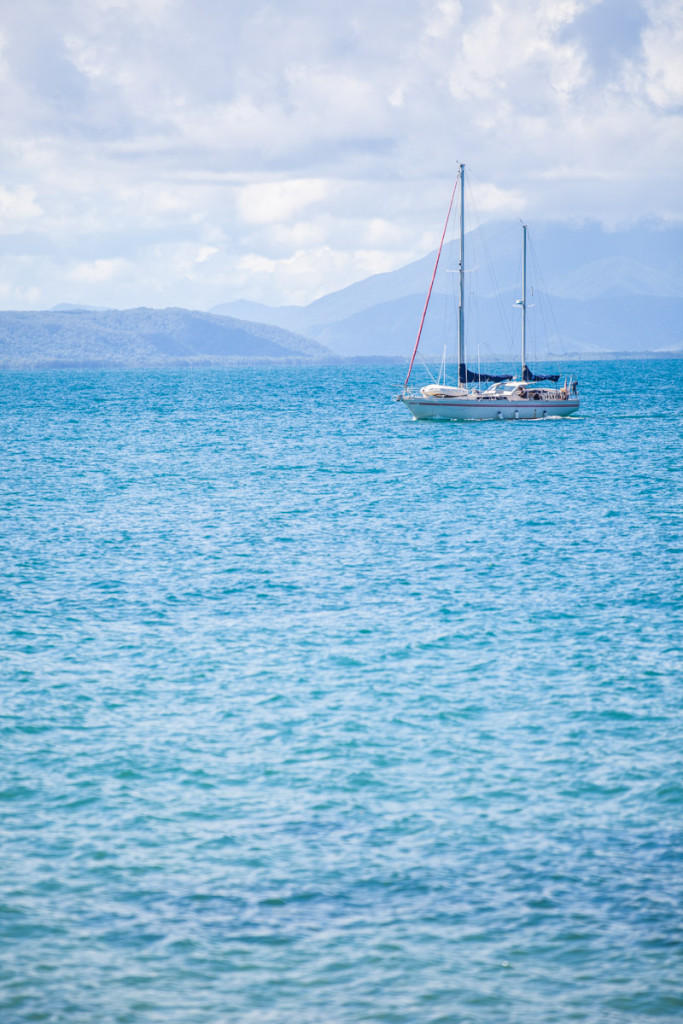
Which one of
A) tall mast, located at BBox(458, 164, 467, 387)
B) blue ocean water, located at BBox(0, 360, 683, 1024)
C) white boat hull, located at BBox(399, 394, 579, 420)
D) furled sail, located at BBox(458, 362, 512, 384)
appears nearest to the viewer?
blue ocean water, located at BBox(0, 360, 683, 1024)

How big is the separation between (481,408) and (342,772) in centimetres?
6506

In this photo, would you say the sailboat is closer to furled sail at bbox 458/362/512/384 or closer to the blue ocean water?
furled sail at bbox 458/362/512/384

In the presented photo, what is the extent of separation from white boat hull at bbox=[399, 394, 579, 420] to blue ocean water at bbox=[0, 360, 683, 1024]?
39.6 m

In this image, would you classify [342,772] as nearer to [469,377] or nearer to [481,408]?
[481,408]

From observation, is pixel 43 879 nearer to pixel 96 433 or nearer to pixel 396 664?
pixel 396 664

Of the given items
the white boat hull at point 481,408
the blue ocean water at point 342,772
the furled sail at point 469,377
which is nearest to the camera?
the blue ocean water at point 342,772

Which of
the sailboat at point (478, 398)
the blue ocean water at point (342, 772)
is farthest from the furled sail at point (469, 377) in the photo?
the blue ocean water at point (342, 772)

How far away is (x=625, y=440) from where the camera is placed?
7450 centimetres

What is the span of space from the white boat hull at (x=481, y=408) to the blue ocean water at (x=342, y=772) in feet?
130

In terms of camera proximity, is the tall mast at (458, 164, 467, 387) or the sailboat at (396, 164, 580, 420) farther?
the sailboat at (396, 164, 580, 420)

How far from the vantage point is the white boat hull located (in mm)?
80750

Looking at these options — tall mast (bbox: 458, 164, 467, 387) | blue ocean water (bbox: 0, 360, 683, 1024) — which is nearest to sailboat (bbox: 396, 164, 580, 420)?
tall mast (bbox: 458, 164, 467, 387)

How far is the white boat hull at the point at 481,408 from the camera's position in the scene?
80750 mm

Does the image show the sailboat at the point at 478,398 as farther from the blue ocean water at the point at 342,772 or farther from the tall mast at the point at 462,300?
the blue ocean water at the point at 342,772
